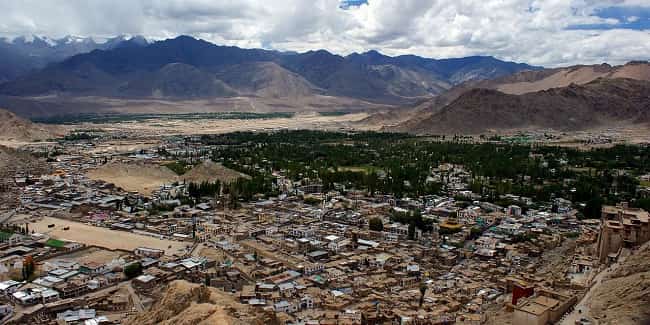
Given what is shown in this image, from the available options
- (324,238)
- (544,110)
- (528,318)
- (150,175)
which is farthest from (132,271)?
(544,110)

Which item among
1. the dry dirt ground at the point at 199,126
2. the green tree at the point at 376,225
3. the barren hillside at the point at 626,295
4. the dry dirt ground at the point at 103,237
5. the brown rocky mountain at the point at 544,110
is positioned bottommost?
the dry dirt ground at the point at 103,237

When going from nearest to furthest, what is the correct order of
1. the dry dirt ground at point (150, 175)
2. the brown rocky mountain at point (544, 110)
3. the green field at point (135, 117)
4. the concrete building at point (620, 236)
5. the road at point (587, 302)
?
1. the road at point (587, 302)
2. the concrete building at point (620, 236)
3. the dry dirt ground at point (150, 175)
4. the brown rocky mountain at point (544, 110)
5. the green field at point (135, 117)

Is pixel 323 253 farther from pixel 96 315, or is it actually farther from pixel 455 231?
pixel 96 315

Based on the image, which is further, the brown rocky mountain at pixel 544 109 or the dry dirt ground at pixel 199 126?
the dry dirt ground at pixel 199 126

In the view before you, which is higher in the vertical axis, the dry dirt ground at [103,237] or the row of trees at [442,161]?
the row of trees at [442,161]

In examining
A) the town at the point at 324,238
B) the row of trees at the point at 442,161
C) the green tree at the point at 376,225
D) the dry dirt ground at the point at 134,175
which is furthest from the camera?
the dry dirt ground at the point at 134,175

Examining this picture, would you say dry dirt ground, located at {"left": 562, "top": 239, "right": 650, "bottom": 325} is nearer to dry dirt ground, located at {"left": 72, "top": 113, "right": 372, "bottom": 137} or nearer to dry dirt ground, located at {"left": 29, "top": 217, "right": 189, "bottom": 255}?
dry dirt ground, located at {"left": 29, "top": 217, "right": 189, "bottom": 255}

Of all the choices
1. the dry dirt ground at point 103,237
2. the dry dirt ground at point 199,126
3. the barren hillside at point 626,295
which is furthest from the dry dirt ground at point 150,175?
the dry dirt ground at point 199,126

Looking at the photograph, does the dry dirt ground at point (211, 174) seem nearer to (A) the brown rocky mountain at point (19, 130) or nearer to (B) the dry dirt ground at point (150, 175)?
(B) the dry dirt ground at point (150, 175)

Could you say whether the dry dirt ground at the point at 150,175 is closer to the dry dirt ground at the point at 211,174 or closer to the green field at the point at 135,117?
the dry dirt ground at the point at 211,174

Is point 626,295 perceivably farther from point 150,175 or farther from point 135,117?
point 135,117
